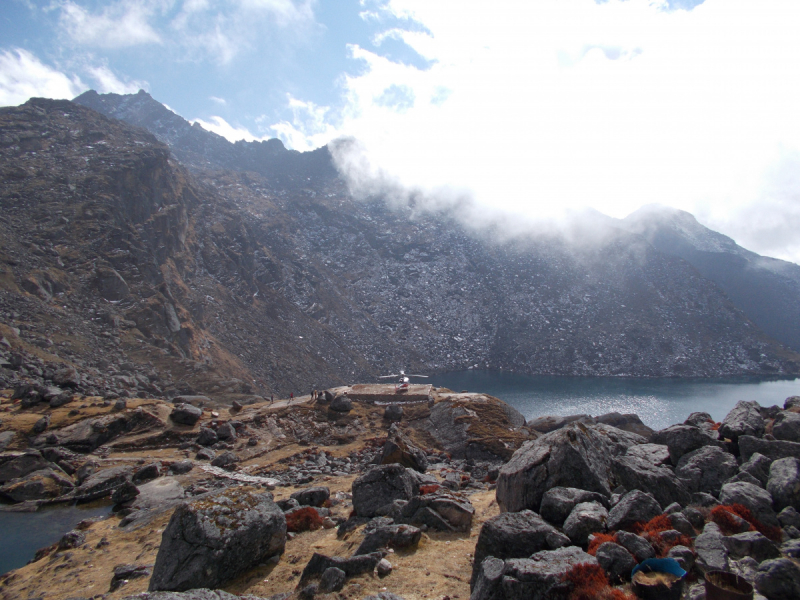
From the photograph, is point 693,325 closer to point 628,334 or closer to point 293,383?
point 628,334

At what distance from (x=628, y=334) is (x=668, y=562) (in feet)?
488

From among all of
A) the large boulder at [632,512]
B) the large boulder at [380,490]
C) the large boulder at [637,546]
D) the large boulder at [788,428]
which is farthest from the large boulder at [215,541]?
the large boulder at [788,428]

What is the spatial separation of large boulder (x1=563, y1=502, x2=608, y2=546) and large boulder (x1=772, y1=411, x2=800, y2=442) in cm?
802

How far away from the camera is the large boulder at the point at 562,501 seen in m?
9.98

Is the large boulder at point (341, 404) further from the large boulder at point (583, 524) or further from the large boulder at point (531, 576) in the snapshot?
the large boulder at point (531, 576)

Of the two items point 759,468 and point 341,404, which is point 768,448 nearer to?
point 759,468

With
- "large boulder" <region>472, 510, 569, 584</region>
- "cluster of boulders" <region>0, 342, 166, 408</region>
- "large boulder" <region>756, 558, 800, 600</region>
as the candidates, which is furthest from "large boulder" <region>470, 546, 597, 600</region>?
"cluster of boulders" <region>0, 342, 166, 408</region>

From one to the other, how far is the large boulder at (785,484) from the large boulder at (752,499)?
1.19ft

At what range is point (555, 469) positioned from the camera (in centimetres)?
1148

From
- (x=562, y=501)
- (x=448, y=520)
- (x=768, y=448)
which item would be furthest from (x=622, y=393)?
(x=562, y=501)

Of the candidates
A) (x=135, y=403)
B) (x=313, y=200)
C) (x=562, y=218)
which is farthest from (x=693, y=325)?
(x=135, y=403)

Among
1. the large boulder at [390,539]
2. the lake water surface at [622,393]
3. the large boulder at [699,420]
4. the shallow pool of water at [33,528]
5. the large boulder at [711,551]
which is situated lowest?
the lake water surface at [622,393]

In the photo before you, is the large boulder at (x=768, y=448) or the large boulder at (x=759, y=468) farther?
the large boulder at (x=768, y=448)

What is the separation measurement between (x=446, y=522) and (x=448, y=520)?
0.19 metres
